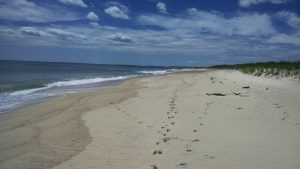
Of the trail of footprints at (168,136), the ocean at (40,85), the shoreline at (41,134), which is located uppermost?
the trail of footprints at (168,136)

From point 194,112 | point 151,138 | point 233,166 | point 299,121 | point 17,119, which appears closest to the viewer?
point 233,166

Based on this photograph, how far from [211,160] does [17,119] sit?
8521mm

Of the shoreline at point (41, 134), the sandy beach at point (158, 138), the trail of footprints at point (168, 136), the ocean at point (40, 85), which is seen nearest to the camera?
the sandy beach at point (158, 138)

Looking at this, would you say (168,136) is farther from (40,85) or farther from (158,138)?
A: (40,85)

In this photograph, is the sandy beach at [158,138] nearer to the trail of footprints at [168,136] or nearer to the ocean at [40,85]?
the trail of footprints at [168,136]

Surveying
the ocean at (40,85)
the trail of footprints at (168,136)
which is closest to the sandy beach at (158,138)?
the trail of footprints at (168,136)

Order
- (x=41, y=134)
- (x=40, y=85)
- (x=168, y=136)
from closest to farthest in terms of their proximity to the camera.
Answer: (x=168, y=136), (x=41, y=134), (x=40, y=85)

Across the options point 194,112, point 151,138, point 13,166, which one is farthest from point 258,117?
point 13,166

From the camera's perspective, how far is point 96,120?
10172mm

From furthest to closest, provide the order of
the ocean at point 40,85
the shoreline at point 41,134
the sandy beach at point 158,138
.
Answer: the ocean at point 40,85, the shoreline at point 41,134, the sandy beach at point 158,138

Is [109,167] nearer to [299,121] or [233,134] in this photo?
[233,134]

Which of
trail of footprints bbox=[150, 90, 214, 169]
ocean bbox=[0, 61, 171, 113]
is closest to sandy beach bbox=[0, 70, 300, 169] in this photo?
Answer: trail of footprints bbox=[150, 90, 214, 169]

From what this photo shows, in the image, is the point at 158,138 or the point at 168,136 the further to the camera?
the point at 168,136

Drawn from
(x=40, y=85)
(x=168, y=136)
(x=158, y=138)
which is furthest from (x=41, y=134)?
(x=40, y=85)
